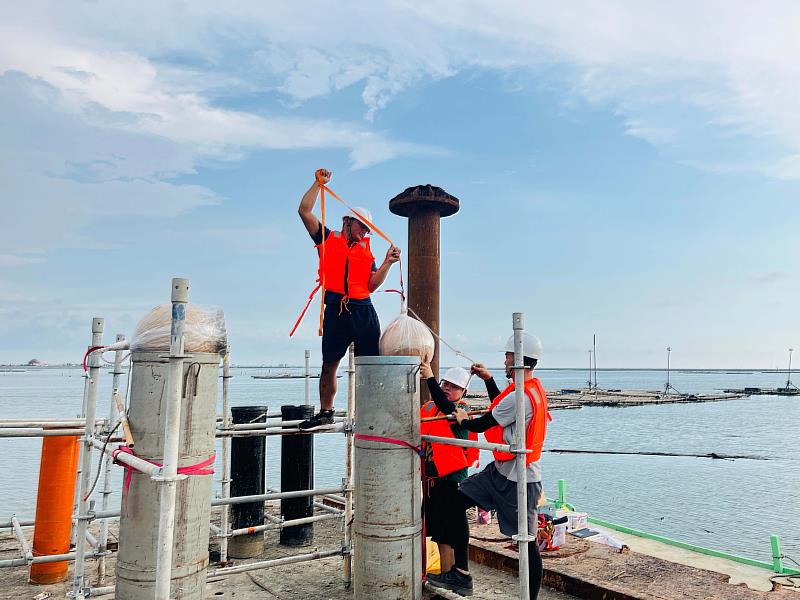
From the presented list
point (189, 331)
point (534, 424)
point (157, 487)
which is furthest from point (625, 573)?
point (189, 331)

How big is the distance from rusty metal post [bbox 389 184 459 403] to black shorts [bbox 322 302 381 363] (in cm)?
155

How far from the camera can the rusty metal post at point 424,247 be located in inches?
286

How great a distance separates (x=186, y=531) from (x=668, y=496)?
24556mm

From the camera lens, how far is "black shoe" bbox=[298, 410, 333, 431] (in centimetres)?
571

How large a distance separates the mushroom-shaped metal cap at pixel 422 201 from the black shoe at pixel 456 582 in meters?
4.19

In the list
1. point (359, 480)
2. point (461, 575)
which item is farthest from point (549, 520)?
point (359, 480)

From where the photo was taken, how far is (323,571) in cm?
611

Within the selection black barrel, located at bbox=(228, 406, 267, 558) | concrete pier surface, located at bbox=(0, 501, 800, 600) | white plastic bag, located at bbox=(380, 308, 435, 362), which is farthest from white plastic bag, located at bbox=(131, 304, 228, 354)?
black barrel, located at bbox=(228, 406, 267, 558)

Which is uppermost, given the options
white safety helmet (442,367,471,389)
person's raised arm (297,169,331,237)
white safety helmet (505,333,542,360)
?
person's raised arm (297,169,331,237)

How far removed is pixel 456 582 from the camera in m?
5.19

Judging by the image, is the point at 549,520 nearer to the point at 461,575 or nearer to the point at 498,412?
the point at 461,575

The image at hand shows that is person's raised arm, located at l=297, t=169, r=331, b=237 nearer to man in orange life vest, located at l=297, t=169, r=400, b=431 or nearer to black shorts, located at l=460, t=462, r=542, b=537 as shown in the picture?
man in orange life vest, located at l=297, t=169, r=400, b=431

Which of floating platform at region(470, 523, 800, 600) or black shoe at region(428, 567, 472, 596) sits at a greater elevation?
black shoe at region(428, 567, 472, 596)

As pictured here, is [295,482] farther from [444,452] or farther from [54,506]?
[444,452]
